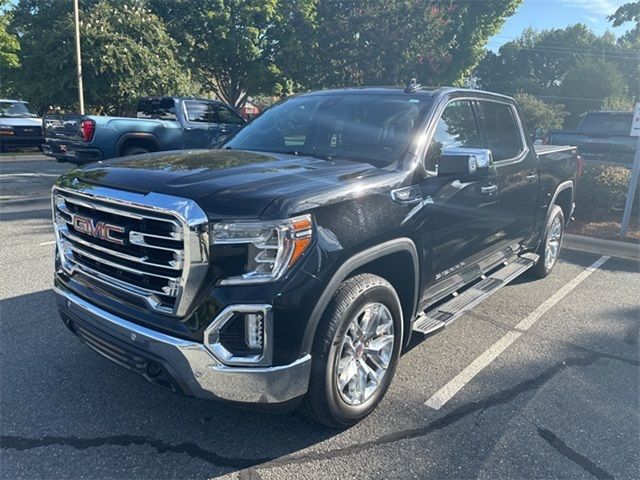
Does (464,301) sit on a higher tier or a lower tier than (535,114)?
lower

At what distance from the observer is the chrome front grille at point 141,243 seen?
2373mm

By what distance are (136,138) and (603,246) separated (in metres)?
8.78

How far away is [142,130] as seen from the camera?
34.7ft

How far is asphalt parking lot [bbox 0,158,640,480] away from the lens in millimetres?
2645

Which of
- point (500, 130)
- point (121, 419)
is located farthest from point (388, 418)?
point (500, 130)

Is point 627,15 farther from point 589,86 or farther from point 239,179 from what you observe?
point 239,179

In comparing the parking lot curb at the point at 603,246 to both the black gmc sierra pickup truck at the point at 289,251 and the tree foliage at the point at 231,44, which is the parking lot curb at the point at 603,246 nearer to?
the black gmc sierra pickup truck at the point at 289,251

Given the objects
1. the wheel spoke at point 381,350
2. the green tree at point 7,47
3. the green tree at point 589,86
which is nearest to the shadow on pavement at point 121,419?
the wheel spoke at point 381,350

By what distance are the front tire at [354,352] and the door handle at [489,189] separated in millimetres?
1381

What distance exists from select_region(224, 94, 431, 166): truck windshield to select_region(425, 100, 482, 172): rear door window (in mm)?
185

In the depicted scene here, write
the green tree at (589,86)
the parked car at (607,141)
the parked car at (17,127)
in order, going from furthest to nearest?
the green tree at (589,86), the parked car at (17,127), the parked car at (607,141)

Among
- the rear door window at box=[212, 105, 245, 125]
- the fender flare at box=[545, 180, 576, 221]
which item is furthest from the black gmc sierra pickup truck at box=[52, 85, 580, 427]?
the rear door window at box=[212, 105, 245, 125]

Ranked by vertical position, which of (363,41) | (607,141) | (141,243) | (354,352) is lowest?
(354,352)

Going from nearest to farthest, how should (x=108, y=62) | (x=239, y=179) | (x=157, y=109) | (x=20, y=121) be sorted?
(x=239, y=179) < (x=157, y=109) < (x=20, y=121) < (x=108, y=62)
